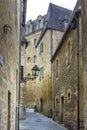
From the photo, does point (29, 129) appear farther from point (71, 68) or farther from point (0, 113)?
point (0, 113)

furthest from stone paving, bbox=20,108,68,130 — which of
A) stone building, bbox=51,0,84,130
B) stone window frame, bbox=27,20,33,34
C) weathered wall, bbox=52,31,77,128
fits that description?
stone window frame, bbox=27,20,33,34

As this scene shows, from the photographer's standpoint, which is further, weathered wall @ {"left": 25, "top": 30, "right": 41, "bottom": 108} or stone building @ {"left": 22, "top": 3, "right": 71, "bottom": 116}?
weathered wall @ {"left": 25, "top": 30, "right": 41, "bottom": 108}

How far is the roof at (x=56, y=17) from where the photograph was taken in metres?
31.4

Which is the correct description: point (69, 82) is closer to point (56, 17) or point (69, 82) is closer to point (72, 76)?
point (72, 76)

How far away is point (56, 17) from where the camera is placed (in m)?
33.3

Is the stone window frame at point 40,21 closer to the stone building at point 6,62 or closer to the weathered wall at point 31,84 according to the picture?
the weathered wall at point 31,84

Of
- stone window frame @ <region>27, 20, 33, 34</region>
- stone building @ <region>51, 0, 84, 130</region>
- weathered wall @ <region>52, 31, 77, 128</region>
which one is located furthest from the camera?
stone window frame @ <region>27, 20, 33, 34</region>

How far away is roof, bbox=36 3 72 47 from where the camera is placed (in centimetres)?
3144

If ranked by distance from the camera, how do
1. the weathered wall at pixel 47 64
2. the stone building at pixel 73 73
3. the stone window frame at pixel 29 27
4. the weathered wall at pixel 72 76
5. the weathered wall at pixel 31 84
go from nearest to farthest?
the stone building at pixel 73 73, the weathered wall at pixel 72 76, the weathered wall at pixel 47 64, the weathered wall at pixel 31 84, the stone window frame at pixel 29 27

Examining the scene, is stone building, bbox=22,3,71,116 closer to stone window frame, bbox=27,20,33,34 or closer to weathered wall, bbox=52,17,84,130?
weathered wall, bbox=52,17,84,130

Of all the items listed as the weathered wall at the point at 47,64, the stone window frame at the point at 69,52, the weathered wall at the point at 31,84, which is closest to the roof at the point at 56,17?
the weathered wall at the point at 47,64

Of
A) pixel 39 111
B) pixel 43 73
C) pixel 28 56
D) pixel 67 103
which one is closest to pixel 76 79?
pixel 67 103

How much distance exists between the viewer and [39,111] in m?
34.8

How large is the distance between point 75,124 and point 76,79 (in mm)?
2245
